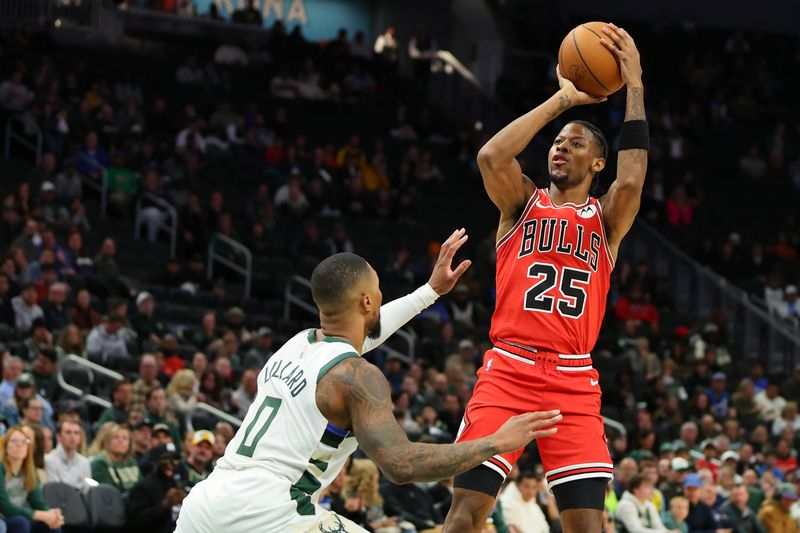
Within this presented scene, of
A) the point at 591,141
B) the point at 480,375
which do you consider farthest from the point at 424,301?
the point at 591,141

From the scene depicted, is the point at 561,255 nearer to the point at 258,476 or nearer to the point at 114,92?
the point at 258,476

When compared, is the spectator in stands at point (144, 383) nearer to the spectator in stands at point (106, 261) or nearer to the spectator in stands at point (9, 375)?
the spectator in stands at point (9, 375)

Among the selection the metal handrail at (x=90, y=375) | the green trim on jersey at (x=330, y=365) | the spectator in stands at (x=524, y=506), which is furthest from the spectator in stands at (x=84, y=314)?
the green trim on jersey at (x=330, y=365)

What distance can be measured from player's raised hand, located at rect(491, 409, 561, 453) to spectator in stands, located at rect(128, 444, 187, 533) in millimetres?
6722

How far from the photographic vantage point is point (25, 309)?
1568 cm

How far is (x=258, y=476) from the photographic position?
5.42 meters

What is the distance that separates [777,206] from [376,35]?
9.65 m

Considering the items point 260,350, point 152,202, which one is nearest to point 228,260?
point 152,202

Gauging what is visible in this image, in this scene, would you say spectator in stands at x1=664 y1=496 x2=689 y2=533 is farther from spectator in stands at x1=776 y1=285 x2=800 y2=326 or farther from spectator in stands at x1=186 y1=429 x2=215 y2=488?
spectator in stands at x1=776 y1=285 x2=800 y2=326

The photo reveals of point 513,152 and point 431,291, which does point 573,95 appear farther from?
point 431,291

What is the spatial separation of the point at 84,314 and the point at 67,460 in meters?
4.41

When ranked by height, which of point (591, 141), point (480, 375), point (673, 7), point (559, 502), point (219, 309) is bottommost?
point (219, 309)

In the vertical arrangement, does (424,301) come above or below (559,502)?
above

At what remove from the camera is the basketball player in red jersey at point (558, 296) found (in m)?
6.79
